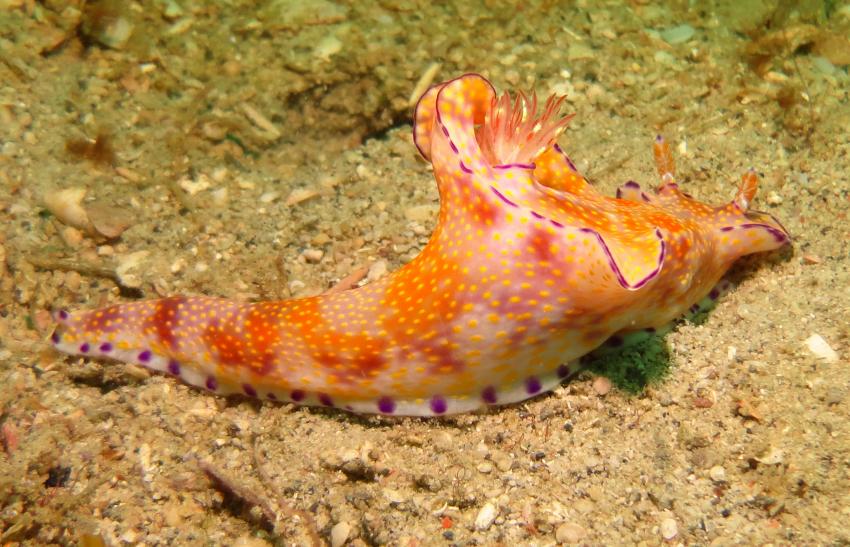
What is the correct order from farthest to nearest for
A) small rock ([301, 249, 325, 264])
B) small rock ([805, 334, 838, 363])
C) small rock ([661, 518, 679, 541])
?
small rock ([301, 249, 325, 264]) < small rock ([805, 334, 838, 363]) < small rock ([661, 518, 679, 541])

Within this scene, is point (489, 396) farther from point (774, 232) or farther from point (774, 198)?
point (774, 198)

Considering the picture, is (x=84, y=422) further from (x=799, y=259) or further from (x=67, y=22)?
(x=799, y=259)

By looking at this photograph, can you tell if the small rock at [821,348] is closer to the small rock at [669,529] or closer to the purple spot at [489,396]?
the small rock at [669,529]

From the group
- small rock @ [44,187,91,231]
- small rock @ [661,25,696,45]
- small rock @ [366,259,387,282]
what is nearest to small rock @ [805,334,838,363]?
small rock @ [366,259,387,282]

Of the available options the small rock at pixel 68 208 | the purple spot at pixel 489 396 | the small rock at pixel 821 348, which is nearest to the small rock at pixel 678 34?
the small rock at pixel 821 348

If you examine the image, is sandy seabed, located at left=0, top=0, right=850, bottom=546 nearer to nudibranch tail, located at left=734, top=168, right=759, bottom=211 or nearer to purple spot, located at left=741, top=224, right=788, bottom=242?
purple spot, located at left=741, top=224, right=788, bottom=242

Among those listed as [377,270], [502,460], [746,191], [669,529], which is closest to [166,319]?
[377,270]
